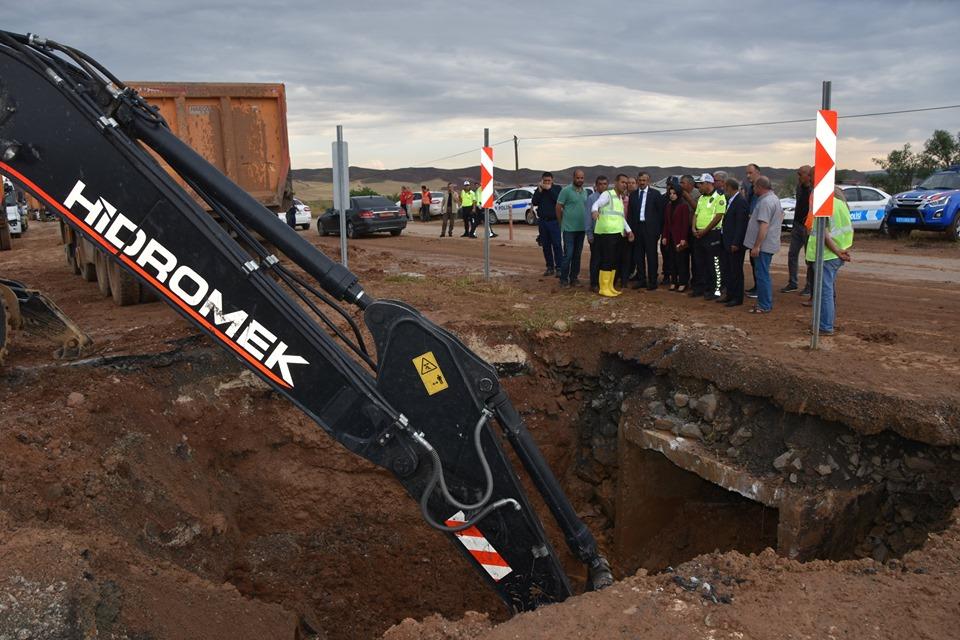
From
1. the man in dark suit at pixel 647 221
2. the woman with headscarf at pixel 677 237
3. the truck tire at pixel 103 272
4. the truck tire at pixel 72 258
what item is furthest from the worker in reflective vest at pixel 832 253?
the truck tire at pixel 72 258

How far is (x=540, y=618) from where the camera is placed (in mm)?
3682

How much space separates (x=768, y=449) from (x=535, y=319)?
3.23 meters

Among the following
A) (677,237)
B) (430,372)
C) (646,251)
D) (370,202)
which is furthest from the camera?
(370,202)

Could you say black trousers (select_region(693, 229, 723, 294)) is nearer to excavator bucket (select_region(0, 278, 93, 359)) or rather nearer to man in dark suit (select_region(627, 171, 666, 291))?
man in dark suit (select_region(627, 171, 666, 291))

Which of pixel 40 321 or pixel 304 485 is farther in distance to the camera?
pixel 40 321

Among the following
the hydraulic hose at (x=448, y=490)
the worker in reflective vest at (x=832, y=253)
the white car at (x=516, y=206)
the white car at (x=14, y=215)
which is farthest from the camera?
the white car at (x=516, y=206)

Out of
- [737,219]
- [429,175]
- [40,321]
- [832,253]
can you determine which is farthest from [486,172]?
[429,175]

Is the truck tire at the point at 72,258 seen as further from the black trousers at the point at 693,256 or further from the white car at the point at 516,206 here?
the white car at the point at 516,206

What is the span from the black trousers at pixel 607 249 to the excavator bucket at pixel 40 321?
→ 20.9 feet

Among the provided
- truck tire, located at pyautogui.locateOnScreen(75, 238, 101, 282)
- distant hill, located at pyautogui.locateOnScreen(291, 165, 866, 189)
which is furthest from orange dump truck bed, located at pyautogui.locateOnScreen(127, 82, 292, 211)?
distant hill, located at pyautogui.locateOnScreen(291, 165, 866, 189)

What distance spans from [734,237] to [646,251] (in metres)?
1.68

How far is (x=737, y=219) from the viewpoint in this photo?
9.53 meters

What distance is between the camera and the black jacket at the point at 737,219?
9.46 metres

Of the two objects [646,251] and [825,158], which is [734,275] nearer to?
[646,251]
